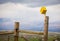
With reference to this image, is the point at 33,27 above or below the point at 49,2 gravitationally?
below

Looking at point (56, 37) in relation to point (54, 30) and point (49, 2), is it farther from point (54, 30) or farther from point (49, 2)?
point (49, 2)

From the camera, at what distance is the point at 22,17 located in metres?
4.32

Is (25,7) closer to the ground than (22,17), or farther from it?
farther from it

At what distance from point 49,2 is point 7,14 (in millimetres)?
1209

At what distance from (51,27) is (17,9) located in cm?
106

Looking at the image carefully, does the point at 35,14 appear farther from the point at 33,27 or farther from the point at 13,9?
the point at 13,9

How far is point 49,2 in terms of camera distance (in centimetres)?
430

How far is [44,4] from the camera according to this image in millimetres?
4316

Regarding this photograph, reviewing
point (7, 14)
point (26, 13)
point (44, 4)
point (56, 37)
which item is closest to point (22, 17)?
point (26, 13)

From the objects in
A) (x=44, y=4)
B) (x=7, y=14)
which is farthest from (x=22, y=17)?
(x=44, y=4)

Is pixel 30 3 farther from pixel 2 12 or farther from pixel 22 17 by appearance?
pixel 2 12

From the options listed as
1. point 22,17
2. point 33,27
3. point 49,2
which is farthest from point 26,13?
point 49,2

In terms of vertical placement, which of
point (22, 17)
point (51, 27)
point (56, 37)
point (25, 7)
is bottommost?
point (56, 37)

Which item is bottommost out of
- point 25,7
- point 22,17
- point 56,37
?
point 56,37
